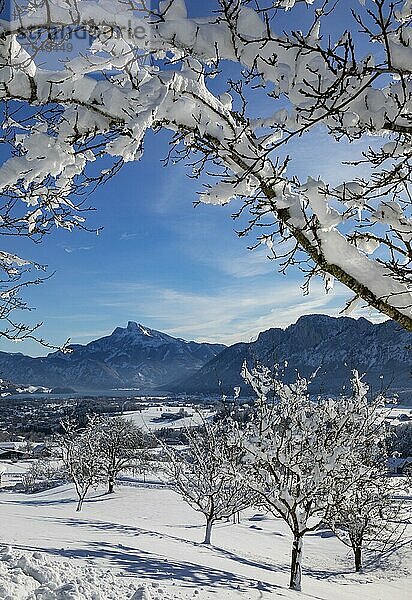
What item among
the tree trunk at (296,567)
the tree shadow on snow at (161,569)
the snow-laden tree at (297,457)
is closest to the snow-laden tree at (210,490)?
the snow-laden tree at (297,457)

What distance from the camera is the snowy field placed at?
636 cm

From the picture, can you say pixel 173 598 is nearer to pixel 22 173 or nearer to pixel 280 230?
pixel 280 230

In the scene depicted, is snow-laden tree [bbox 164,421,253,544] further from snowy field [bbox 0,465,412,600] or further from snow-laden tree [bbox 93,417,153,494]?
snow-laden tree [bbox 93,417,153,494]

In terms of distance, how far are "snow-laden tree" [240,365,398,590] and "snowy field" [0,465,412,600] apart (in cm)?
168

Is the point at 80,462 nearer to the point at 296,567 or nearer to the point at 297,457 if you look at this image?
the point at 296,567

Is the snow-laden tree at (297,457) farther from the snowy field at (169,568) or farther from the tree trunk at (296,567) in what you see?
the snowy field at (169,568)

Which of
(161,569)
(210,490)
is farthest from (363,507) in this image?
(161,569)

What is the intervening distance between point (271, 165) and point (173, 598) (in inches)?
258

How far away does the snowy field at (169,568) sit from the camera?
636cm

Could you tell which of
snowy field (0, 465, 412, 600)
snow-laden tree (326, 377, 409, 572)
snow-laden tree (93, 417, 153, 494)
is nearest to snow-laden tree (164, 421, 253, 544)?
snowy field (0, 465, 412, 600)

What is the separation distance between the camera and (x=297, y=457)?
11484 millimetres

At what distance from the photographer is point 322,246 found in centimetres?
303

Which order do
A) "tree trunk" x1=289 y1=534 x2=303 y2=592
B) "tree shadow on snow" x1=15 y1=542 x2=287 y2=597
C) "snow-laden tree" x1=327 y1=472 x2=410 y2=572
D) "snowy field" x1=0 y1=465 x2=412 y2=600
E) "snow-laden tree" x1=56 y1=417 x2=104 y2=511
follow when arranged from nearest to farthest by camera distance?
"snowy field" x1=0 y1=465 x2=412 y2=600 → "tree shadow on snow" x1=15 y1=542 x2=287 y2=597 → "tree trunk" x1=289 y1=534 x2=303 y2=592 → "snow-laden tree" x1=327 y1=472 x2=410 y2=572 → "snow-laden tree" x1=56 y1=417 x2=104 y2=511

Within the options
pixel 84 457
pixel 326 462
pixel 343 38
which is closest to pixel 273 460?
pixel 326 462
